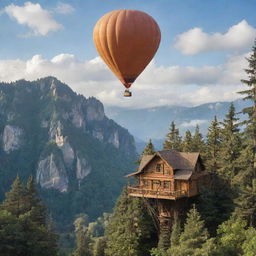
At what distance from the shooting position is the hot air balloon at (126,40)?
2514 cm

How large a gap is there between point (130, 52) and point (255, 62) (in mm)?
13079

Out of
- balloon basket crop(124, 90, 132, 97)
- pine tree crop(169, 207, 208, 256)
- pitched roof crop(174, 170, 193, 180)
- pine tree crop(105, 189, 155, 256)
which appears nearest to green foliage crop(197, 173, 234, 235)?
pitched roof crop(174, 170, 193, 180)

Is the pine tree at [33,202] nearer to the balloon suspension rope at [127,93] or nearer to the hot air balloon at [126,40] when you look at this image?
the balloon suspension rope at [127,93]

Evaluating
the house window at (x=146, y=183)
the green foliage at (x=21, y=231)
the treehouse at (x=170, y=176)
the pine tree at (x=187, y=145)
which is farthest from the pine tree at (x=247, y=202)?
the green foliage at (x=21, y=231)

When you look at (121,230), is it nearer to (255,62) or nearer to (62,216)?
(255,62)

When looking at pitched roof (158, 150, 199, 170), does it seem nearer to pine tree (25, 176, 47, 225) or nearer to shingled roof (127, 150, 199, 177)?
shingled roof (127, 150, 199, 177)

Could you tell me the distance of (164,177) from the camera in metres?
38.8

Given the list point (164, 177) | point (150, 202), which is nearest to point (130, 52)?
point (164, 177)

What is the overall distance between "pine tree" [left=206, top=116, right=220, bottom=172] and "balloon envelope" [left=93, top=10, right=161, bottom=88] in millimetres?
17799

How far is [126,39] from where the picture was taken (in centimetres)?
2530

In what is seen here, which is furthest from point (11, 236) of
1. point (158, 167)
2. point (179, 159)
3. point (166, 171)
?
point (179, 159)

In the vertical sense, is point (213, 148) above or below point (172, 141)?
below

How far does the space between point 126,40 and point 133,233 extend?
2158 cm

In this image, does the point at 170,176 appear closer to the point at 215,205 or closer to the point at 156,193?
the point at 156,193
